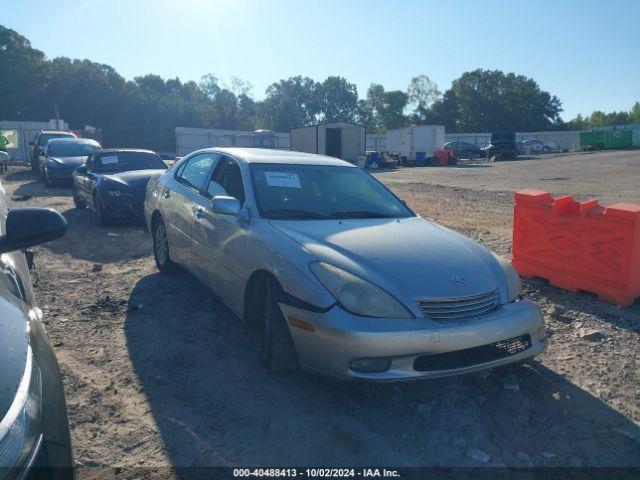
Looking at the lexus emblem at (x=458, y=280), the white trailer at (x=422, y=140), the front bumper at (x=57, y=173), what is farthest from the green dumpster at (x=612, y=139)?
the lexus emblem at (x=458, y=280)

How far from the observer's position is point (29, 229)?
2189 mm

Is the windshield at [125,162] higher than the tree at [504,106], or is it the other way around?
the tree at [504,106]

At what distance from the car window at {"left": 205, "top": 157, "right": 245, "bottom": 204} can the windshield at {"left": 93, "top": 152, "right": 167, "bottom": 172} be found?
20.1ft

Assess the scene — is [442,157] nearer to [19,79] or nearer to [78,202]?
[78,202]

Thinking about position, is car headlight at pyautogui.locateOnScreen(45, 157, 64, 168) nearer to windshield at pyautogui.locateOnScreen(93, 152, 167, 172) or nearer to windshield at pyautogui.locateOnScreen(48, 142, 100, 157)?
windshield at pyautogui.locateOnScreen(48, 142, 100, 157)

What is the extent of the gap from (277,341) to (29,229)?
1826 millimetres

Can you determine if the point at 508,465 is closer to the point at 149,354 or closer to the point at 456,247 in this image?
the point at 456,247

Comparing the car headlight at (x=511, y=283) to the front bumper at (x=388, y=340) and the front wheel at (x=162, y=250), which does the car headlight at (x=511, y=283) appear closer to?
the front bumper at (x=388, y=340)

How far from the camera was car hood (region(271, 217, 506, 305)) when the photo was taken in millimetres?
3281

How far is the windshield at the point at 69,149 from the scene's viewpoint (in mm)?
15805

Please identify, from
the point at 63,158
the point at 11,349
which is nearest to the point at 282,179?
the point at 11,349

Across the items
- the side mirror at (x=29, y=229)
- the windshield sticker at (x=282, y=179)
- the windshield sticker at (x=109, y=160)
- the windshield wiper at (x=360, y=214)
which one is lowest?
the windshield wiper at (x=360, y=214)

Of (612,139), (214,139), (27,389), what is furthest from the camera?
(612,139)

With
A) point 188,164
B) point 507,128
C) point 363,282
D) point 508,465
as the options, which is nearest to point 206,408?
point 363,282
